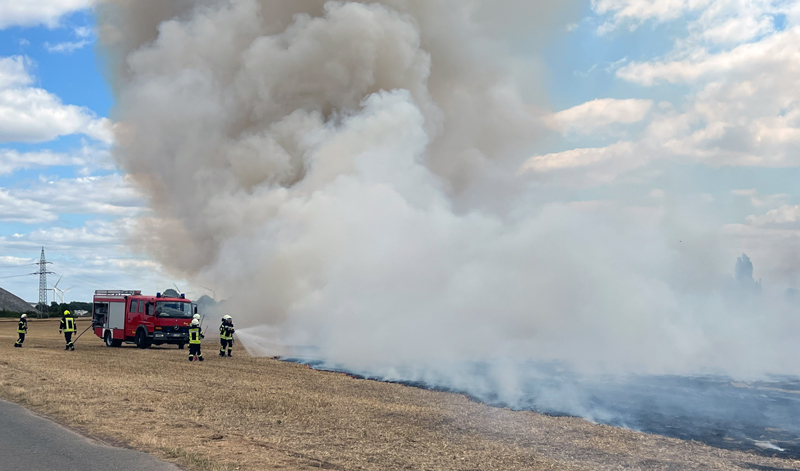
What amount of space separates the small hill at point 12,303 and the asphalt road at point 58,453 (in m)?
137

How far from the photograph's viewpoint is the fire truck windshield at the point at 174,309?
112 feet

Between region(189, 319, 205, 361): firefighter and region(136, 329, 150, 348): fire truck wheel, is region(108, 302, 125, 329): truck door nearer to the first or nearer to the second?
region(136, 329, 150, 348): fire truck wheel

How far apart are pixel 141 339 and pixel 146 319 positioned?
1010 millimetres

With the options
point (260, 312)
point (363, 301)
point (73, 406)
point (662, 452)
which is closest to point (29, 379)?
point (73, 406)

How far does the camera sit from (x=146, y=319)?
3409 centimetres

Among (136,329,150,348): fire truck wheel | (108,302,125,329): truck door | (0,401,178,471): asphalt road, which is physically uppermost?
(108,302,125,329): truck door

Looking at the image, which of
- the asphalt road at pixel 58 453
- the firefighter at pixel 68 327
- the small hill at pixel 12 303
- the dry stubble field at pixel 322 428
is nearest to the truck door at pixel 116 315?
the firefighter at pixel 68 327

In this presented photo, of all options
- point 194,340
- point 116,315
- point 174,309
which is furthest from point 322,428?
point 116,315

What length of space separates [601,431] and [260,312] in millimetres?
29064

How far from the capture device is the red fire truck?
33875 mm

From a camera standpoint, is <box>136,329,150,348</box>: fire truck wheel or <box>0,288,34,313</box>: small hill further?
<box>0,288,34,313</box>: small hill

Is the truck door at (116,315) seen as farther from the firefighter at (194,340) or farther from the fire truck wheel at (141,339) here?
the firefighter at (194,340)

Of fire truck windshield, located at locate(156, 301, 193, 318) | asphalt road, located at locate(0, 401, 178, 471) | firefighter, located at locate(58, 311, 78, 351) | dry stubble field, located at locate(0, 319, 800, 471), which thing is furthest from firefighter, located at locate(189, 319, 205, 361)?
asphalt road, located at locate(0, 401, 178, 471)

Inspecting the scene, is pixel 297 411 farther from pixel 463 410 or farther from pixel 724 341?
pixel 724 341
